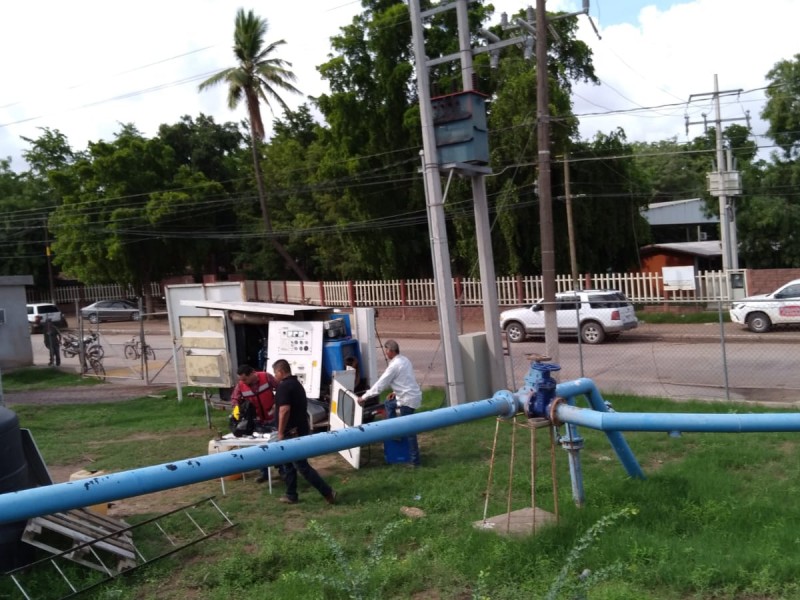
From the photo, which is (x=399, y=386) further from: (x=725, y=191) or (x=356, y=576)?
(x=725, y=191)

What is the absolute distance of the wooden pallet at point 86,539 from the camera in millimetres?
6047

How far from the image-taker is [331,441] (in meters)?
3.83

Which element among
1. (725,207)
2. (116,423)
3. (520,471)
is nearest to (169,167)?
(725,207)

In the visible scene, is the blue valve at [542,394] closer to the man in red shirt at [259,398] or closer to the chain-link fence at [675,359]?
the man in red shirt at [259,398]

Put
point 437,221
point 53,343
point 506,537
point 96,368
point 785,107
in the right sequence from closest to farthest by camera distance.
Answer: point 506,537
point 437,221
point 96,368
point 53,343
point 785,107

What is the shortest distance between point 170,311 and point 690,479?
10.7 m

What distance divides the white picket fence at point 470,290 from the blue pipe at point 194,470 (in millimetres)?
15898

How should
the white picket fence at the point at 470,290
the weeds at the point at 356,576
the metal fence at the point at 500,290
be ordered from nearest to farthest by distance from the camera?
1. the weeds at the point at 356,576
2. the metal fence at the point at 500,290
3. the white picket fence at the point at 470,290

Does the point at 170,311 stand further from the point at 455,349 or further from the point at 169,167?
the point at 169,167

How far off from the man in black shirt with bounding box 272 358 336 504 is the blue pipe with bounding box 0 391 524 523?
3663 millimetres

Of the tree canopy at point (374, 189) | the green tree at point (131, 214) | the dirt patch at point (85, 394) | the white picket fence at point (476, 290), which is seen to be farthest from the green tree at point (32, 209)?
the dirt patch at point (85, 394)

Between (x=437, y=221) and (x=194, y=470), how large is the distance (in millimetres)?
8275

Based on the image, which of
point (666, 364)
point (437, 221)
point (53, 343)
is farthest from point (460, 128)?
point (53, 343)

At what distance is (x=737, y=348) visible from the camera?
1928 cm
